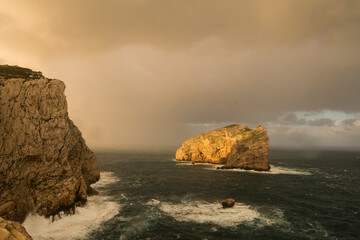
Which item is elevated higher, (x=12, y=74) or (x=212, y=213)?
(x=12, y=74)

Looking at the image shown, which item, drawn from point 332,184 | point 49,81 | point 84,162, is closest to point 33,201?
point 49,81

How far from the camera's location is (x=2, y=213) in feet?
101

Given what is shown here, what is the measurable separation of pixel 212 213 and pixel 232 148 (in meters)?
69.4

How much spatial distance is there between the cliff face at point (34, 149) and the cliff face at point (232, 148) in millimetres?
78920

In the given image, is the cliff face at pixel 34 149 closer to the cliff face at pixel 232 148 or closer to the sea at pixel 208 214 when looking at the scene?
the sea at pixel 208 214

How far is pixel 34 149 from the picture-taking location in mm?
37094

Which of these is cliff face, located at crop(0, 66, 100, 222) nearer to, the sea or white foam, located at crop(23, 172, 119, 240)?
white foam, located at crop(23, 172, 119, 240)

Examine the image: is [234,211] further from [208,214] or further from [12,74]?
[12,74]

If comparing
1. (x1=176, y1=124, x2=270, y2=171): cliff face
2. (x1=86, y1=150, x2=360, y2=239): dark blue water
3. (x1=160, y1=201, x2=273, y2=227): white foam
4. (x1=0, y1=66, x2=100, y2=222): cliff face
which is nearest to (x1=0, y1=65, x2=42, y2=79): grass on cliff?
(x1=0, y1=66, x2=100, y2=222): cliff face

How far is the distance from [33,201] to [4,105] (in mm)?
18179

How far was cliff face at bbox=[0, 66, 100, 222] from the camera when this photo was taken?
33875 mm

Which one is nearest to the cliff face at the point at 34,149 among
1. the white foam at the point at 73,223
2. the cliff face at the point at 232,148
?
the white foam at the point at 73,223

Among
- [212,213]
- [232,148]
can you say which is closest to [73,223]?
[212,213]

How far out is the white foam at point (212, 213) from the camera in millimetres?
38406
